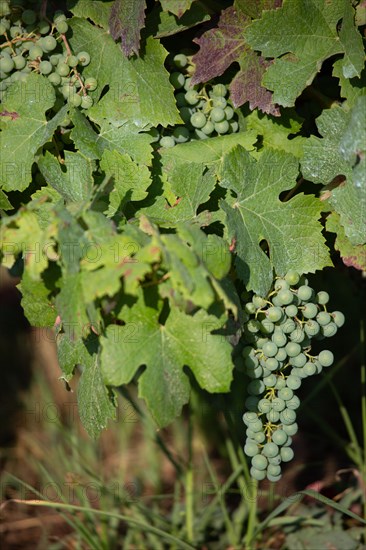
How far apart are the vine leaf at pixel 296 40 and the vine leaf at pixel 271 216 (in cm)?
15

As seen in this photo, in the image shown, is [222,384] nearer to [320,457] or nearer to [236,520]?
[236,520]

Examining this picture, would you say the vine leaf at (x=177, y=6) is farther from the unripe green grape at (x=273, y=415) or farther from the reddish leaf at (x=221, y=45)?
the unripe green grape at (x=273, y=415)

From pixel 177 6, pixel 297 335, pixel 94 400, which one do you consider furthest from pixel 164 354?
pixel 177 6

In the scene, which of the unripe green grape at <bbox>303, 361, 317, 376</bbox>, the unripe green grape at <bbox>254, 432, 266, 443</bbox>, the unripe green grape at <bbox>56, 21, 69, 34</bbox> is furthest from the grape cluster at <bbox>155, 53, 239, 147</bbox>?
the unripe green grape at <bbox>254, 432, 266, 443</bbox>

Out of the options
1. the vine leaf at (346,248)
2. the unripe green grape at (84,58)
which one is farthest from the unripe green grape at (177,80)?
the vine leaf at (346,248)

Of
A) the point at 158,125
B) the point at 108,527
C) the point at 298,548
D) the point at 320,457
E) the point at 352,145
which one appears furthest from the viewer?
the point at 320,457

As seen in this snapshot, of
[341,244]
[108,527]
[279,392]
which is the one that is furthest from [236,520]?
[341,244]

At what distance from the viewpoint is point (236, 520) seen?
6.70 feet

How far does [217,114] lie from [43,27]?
1.52 ft

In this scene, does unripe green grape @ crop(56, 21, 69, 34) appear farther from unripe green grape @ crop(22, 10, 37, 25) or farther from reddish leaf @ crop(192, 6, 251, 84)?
reddish leaf @ crop(192, 6, 251, 84)

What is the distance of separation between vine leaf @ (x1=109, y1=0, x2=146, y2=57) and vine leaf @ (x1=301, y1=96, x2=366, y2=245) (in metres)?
0.44

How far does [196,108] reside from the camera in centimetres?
159

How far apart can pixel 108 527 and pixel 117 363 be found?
1.15 m

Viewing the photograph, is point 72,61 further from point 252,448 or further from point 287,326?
point 252,448
